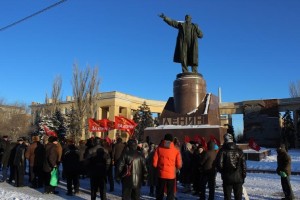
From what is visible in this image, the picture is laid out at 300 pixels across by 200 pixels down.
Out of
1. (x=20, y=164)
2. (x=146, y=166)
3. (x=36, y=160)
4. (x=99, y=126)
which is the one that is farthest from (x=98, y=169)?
(x=99, y=126)

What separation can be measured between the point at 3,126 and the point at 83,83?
925 inches

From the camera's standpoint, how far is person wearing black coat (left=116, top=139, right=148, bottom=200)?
7.28 m

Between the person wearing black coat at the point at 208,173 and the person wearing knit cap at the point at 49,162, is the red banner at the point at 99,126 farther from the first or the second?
the person wearing black coat at the point at 208,173

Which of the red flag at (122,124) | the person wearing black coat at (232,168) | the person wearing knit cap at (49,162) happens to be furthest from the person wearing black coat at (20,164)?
the red flag at (122,124)

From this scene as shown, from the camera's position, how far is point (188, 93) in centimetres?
1733

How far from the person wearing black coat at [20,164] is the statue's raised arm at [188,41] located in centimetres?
926

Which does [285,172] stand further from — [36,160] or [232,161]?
[36,160]

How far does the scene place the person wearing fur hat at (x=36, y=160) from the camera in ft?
35.7

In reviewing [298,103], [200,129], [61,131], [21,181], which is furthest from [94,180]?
[298,103]

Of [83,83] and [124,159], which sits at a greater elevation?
[83,83]

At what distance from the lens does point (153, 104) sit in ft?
210

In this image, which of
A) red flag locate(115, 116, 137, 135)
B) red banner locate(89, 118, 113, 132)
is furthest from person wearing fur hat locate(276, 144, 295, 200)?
red banner locate(89, 118, 113, 132)

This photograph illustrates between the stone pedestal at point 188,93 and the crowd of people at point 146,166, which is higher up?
the stone pedestal at point 188,93

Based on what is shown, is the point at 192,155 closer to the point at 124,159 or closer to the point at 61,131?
the point at 124,159
